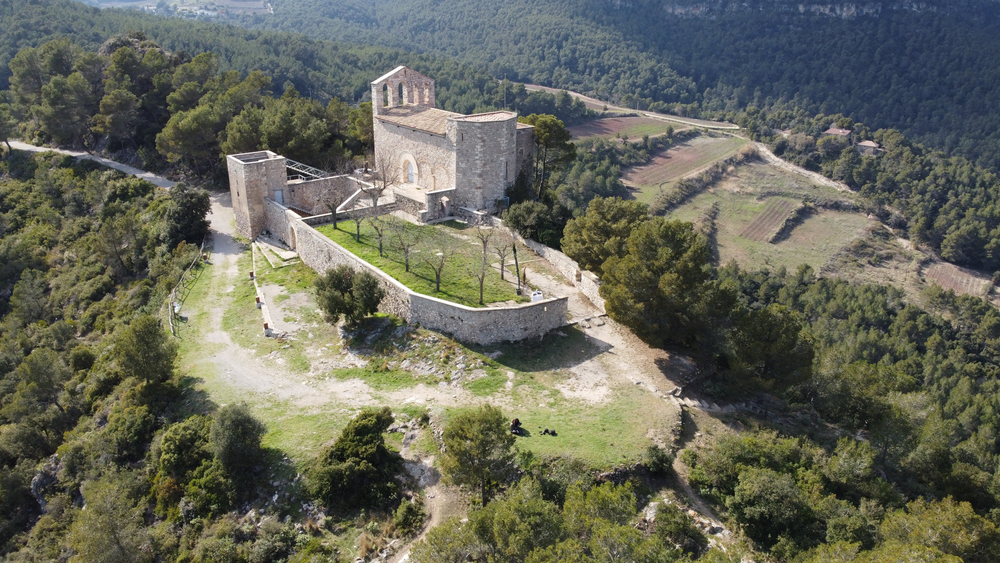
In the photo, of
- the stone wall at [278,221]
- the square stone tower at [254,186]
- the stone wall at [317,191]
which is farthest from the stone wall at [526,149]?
the square stone tower at [254,186]

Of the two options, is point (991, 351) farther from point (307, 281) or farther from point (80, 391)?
point (80, 391)

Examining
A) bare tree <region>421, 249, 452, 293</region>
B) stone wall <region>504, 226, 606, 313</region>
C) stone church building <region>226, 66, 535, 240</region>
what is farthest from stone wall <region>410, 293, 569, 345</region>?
stone church building <region>226, 66, 535, 240</region>

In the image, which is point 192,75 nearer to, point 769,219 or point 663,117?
point 769,219

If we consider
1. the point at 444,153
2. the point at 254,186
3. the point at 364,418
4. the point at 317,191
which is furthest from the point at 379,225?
the point at 364,418

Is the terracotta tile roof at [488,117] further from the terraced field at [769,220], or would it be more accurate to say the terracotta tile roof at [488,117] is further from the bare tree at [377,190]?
the terraced field at [769,220]

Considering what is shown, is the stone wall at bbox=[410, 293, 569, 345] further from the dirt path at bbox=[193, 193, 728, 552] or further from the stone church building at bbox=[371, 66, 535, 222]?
the stone church building at bbox=[371, 66, 535, 222]

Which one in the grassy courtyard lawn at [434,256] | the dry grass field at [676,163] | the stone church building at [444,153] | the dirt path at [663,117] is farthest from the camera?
the dirt path at [663,117]

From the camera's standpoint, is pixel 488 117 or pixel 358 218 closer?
pixel 358 218
